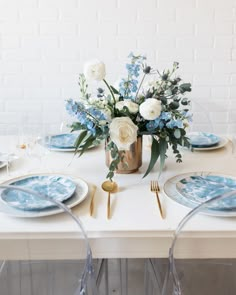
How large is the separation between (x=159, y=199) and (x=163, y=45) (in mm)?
1470

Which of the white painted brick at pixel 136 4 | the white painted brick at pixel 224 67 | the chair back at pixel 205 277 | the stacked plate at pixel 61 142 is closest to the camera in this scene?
the chair back at pixel 205 277

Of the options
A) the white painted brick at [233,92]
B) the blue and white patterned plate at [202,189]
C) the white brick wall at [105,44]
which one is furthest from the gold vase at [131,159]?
the white painted brick at [233,92]

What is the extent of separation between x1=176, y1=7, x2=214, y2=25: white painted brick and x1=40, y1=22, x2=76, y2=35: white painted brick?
0.64m

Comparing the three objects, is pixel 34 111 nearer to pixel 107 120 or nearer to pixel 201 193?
pixel 107 120

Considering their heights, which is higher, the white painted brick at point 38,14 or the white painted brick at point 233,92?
the white painted brick at point 38,14

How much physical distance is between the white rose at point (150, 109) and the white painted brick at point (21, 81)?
140cm

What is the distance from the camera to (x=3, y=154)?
158 cm

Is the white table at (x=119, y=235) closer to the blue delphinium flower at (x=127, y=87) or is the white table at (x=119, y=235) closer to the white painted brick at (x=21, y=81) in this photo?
the blue delphinium flower at (x=127, y=87)

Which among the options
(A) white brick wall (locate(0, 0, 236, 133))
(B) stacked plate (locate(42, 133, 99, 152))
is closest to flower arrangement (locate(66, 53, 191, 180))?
(B) stacked plate (locate(42, 133, 99, 152))

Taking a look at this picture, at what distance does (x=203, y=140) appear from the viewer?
176cm

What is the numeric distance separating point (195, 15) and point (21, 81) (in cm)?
114

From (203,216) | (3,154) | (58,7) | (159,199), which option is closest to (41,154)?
(3,154)

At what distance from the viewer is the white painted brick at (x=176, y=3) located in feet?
7.73

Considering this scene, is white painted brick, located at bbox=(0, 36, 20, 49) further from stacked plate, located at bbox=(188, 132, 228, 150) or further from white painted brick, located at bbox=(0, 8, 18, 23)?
stacked plate, located at bbox=(188, 132, 228, 150)
